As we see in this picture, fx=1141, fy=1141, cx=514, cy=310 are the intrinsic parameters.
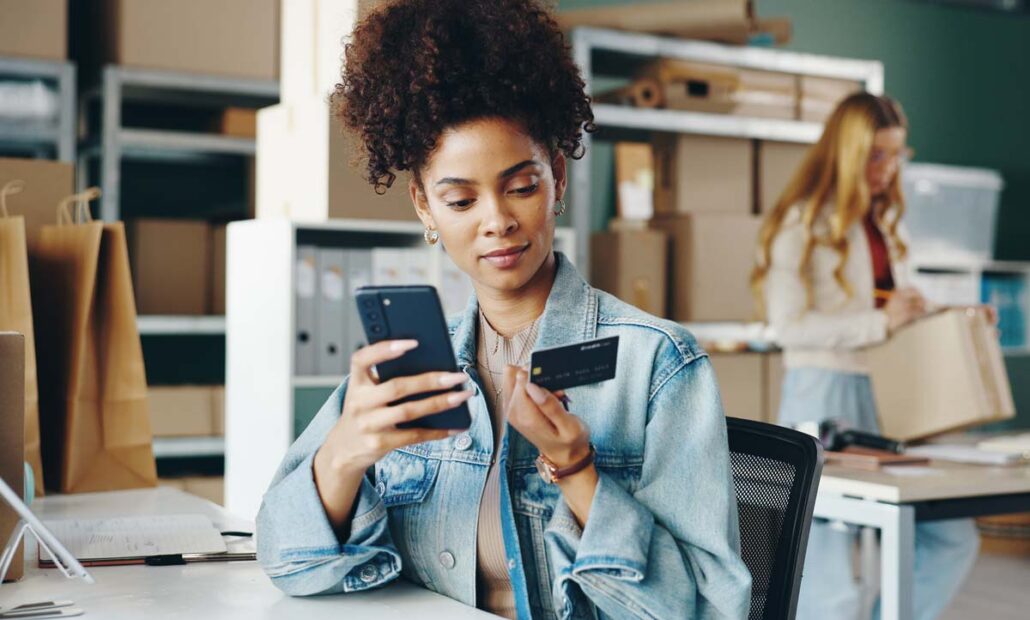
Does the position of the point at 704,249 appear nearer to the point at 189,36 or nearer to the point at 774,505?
the point at 189,36

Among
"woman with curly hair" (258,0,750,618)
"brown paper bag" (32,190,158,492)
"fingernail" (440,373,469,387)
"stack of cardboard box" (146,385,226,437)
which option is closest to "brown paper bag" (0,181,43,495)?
"brown paper bag" (32,190,158,492)

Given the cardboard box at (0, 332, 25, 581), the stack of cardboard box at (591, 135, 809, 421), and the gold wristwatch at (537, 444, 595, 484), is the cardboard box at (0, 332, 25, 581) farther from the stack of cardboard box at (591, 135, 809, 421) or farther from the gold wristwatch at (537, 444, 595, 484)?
the stack of cardboard box at (591, 135, 809, 421)

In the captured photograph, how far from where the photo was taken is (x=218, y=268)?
3.88 metres

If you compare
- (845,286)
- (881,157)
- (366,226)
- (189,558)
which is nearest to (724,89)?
(881,157)

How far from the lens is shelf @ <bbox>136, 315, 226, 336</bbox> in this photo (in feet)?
12.0

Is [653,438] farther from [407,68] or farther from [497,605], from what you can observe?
[407,68]

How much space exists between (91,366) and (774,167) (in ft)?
9.50

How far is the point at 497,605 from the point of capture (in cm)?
122

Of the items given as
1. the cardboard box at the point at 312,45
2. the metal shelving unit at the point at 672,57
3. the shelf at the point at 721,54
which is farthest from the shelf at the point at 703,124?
the cardboard box at the point at 312,45

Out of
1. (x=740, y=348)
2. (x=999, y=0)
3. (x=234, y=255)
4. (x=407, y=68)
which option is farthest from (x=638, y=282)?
(x=999, y=0)

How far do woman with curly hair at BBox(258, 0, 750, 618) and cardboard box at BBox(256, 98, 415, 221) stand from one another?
64.7 inches

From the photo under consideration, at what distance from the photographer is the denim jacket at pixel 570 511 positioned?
1080 millimetres

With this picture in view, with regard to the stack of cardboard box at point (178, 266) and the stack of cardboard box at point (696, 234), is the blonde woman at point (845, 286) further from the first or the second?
the stack of cardboard box at point (178, 266)

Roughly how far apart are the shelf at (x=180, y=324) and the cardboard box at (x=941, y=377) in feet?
6.92
